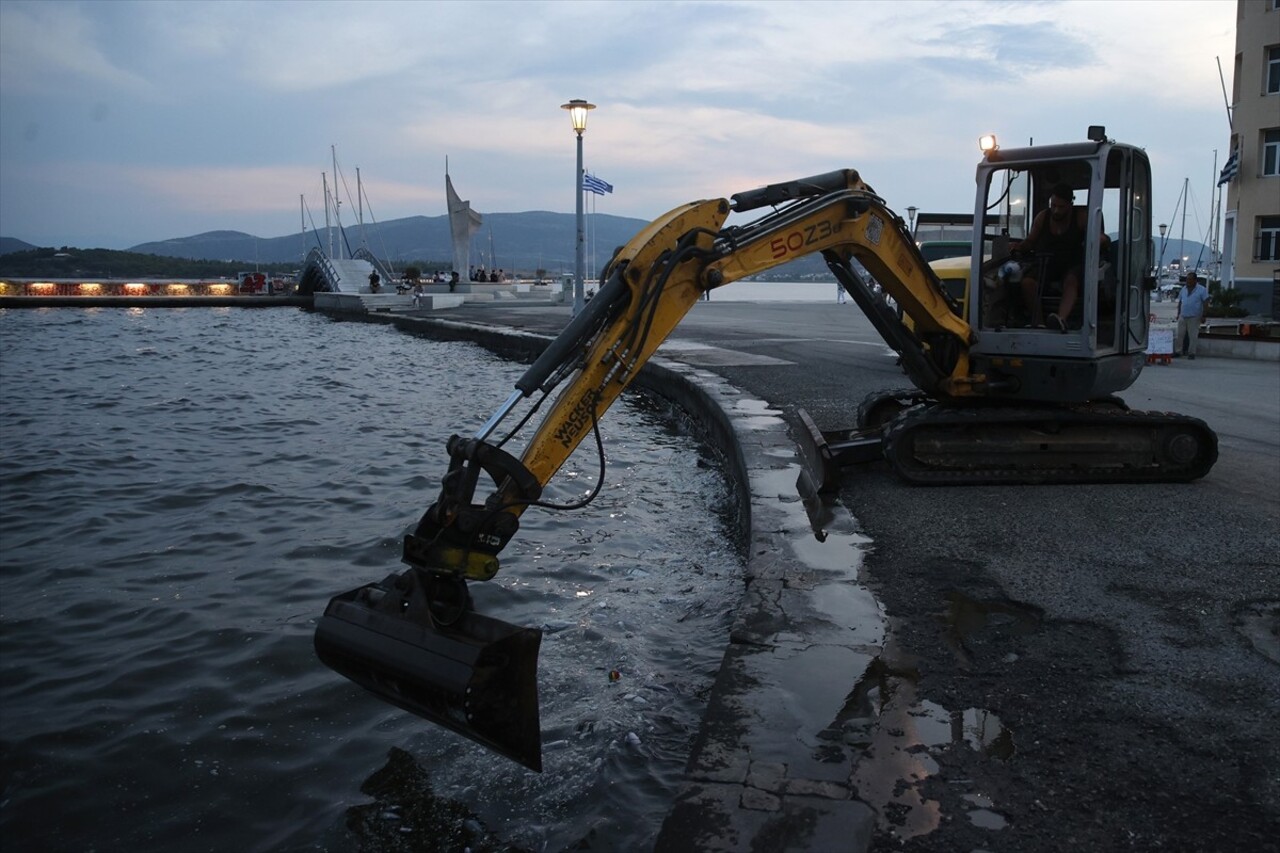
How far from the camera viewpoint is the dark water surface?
152 inches

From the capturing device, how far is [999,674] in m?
4.05

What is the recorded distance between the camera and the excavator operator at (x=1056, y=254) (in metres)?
7.50

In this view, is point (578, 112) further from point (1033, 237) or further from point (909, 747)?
point (909, 747)

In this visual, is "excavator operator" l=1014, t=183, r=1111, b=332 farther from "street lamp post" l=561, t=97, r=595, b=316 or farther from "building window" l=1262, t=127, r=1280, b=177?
"building window" l=1262, t=127, r=1280, b=177

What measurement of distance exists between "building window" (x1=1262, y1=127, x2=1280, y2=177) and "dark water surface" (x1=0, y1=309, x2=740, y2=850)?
99.5 ft

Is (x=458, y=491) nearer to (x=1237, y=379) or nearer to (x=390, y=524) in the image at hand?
(x=390, y=524)

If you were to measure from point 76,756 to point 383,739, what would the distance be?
1.30 meters

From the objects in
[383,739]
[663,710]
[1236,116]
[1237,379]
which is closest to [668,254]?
[663,710]

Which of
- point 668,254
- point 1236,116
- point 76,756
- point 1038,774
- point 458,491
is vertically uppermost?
point 1236,116

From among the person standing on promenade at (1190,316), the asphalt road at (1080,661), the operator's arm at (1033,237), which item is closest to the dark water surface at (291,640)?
the asphalt road at (1080,661)

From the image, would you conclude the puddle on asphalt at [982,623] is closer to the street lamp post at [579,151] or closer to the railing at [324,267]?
the street lamp post at [579,151]

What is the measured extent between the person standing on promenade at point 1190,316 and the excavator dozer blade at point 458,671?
17977 mm

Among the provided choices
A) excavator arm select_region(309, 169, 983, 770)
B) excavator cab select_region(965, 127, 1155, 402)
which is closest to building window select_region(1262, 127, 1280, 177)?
excavator cab select_region(965, 127, 1155, 402)

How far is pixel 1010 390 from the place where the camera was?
7.77 metres
